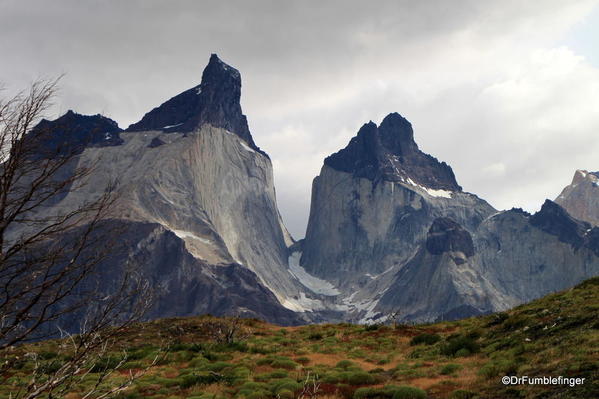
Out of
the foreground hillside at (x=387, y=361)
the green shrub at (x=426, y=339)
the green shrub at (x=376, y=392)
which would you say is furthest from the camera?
the green shrub at (x=426, y=339)

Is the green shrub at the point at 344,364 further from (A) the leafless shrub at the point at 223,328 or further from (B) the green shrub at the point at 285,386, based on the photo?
(A) the leafless shrub at the point at 223,328

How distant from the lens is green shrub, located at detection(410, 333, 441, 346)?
37.9m

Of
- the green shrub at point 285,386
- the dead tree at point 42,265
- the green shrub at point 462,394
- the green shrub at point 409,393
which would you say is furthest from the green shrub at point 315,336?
the dead tree at point 42,265

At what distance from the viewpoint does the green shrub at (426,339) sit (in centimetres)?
3788

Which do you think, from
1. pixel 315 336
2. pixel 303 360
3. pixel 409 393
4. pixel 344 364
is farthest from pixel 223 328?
pixel 409 393

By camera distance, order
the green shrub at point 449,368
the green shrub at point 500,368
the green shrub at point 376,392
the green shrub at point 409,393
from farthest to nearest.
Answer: the green shrub at point 449,368, the green shrub at point 500,368, the green shrub at point 376,392, the green shrub at point 409,393

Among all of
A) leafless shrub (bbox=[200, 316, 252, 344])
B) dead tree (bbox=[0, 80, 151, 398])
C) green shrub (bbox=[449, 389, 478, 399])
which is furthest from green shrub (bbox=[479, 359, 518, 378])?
leafless shrub (bbox=[200, 316, 252, 344])

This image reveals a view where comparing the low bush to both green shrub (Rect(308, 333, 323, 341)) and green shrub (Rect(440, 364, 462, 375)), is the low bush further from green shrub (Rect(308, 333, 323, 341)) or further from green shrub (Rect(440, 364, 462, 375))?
green shrub (Rect(308, 333, 323, 341))

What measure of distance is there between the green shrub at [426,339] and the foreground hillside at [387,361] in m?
0.08

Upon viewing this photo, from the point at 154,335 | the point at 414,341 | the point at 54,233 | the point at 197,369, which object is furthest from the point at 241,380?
the point at 154,335

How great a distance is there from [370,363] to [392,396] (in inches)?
414

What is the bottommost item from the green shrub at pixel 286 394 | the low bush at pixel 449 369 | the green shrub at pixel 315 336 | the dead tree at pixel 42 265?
the green shrub at pixel 286 394

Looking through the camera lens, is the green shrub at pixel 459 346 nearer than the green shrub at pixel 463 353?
No

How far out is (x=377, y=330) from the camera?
4619 centimetres
